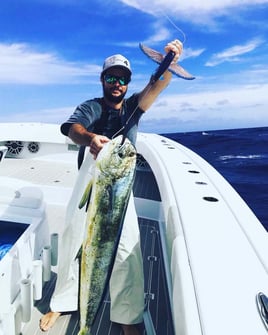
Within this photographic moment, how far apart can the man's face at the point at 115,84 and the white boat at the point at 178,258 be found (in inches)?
31.1

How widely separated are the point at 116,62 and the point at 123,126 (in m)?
0.39

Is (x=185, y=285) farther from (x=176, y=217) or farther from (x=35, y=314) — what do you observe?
(x=35, y=314)

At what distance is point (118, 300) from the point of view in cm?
205

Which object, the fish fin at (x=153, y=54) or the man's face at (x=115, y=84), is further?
the man's face at (x=115, y=84)

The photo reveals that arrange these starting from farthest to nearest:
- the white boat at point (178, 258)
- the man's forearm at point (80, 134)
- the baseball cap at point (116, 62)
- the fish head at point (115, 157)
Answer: the baseball cap at point (116, 62), the man's forearm at point (80, 134), the fish head at point (115, 157), the white boat at point (178, 258)

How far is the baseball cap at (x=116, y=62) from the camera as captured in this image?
6.08ft

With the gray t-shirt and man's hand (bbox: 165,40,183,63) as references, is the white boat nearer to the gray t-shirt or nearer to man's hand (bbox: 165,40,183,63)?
the gray t-shirt

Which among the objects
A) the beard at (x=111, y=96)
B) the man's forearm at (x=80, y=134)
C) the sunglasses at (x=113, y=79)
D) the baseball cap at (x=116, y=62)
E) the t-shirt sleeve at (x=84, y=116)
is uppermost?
the baseball cap at (x=116, y=62)

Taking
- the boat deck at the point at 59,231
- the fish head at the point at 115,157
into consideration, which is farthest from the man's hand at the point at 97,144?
the boat deck at the point at 59,231

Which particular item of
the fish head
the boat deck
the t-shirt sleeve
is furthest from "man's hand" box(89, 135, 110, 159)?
the boat deck

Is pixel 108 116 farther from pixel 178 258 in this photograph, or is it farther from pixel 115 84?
pixel 178 258

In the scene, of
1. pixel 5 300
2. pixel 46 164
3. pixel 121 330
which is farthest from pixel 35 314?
pixel 46 164

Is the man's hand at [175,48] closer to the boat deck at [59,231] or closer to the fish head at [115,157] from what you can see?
the fish head at [115,157]

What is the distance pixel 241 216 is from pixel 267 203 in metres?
6.78
